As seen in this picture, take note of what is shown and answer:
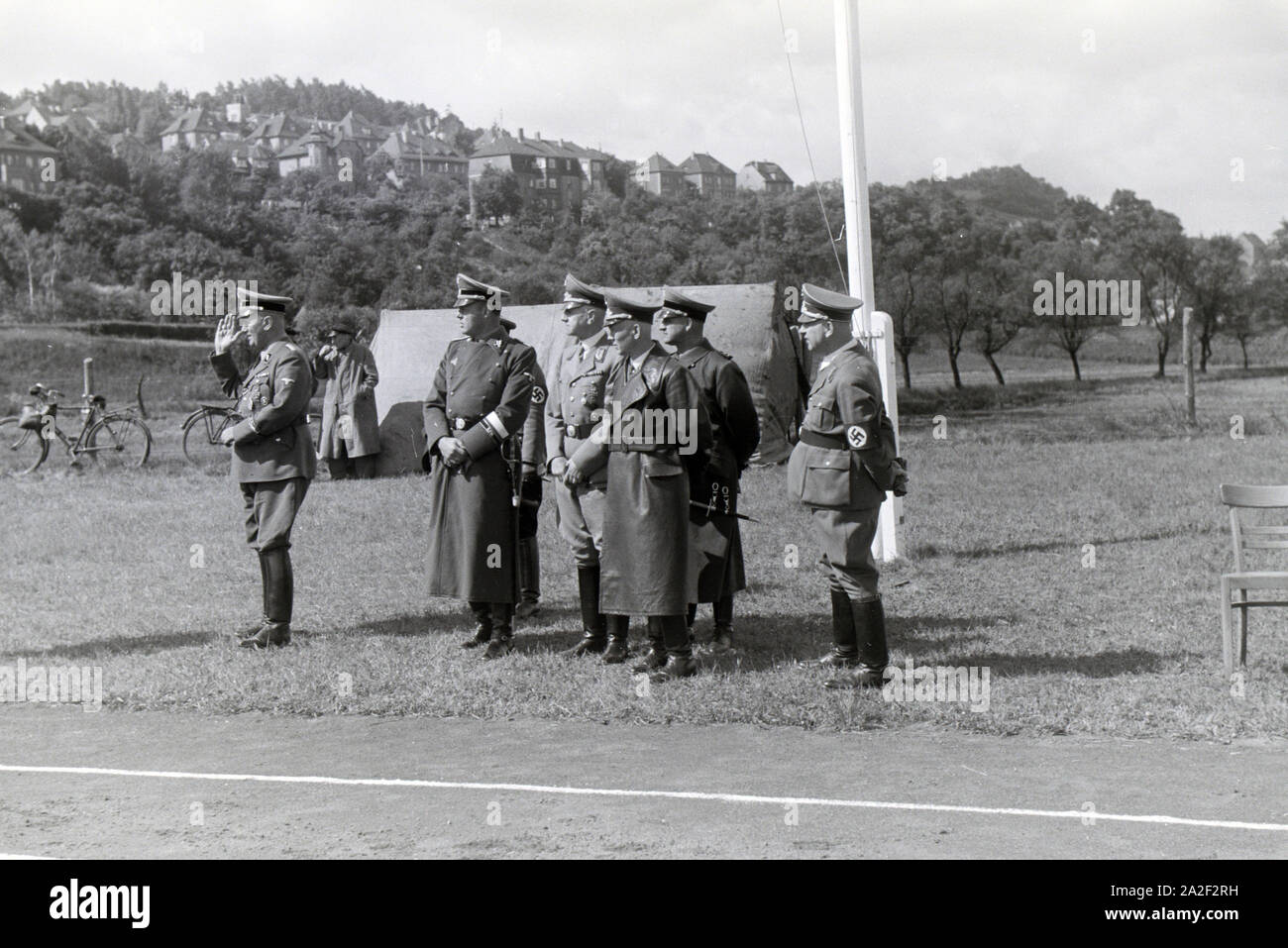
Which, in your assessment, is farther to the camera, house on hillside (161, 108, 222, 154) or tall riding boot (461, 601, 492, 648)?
house on hillside (161, 108, 222, 154)

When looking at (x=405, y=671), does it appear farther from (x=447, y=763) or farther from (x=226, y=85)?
(x=226, y=85)

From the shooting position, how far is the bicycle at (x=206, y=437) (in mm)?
21062

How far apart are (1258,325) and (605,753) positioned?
48957mm

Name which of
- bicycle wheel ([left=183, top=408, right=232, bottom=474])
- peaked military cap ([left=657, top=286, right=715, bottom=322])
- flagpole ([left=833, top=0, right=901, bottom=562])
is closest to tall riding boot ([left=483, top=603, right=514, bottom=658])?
peaked military cap ([left=657, top=286, right=715, bottom=322])

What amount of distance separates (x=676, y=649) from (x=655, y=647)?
0.52 feet

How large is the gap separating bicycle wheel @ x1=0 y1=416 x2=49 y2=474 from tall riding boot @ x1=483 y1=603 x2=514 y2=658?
45.6 feet

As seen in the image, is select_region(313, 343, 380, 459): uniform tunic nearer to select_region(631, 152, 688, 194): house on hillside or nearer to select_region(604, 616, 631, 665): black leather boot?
select_region(604, 616, 631, 665): black leather boot

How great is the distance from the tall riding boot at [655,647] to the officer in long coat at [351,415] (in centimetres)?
1208

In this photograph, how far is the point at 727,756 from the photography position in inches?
261

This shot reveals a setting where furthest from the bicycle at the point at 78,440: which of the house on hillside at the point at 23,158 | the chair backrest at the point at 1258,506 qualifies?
the house on hillside at the point at 23,158

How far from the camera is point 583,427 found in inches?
356

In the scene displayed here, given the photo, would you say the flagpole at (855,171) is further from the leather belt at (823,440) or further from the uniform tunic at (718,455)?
the leather belt at (823,440)

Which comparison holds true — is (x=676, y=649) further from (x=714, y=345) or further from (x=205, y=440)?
(x=205, y=440)

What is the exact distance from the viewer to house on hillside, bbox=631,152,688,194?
4952 cm
